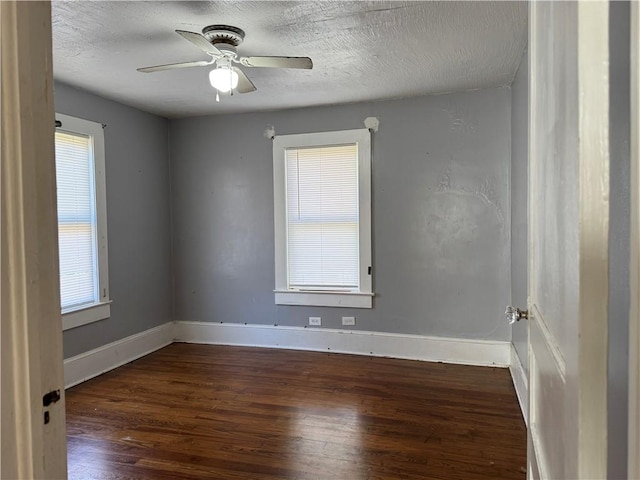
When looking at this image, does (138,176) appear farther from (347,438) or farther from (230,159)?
(347,438)

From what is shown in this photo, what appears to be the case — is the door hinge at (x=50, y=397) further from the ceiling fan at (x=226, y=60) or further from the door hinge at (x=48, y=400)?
the ceiling fan at (x=226, y=60)

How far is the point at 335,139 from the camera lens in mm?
4203

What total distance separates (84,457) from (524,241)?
3.07 m

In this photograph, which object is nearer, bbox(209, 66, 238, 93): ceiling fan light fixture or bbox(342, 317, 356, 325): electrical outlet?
bbox(209, 66, 238, 93): ceiling fan light fixture

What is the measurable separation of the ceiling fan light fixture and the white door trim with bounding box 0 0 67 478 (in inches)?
63.3

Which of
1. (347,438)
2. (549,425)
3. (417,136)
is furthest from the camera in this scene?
(417,136)

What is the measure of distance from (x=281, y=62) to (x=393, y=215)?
2.02m

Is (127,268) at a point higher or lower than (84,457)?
higher

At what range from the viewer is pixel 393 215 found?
162 inches

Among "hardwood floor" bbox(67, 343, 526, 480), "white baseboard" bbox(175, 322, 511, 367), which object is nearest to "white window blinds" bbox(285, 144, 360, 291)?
"white baseboard" bbox(175, 322, 511, 367)

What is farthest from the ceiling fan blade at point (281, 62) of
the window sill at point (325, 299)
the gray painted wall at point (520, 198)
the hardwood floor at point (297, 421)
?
the window sill at point (325, 299)

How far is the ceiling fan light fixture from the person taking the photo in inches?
98.8

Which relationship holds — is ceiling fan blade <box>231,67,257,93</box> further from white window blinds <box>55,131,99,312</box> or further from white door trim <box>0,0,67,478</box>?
white door trim <box>0,0,67,478</box>

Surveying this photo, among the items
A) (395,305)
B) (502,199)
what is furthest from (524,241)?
(395,305)
